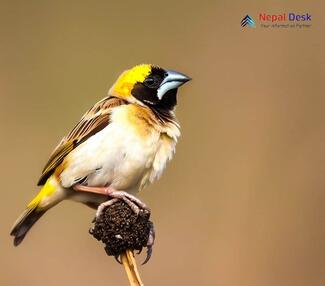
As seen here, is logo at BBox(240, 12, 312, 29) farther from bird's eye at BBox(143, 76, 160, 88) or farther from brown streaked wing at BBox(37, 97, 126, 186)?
brown streaked wing at BBox(37, 97, 126, 186)

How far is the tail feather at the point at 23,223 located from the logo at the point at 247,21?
8.63ft

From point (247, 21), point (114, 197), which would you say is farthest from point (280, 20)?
point (114, 197)

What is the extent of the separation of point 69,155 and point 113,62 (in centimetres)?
211

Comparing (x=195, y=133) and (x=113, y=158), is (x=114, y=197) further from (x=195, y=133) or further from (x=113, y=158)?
(x=195, y=133)

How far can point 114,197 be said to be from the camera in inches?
157

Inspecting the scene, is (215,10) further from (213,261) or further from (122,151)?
(122,151)

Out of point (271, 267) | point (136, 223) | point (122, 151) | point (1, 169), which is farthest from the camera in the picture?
point (1, 169)

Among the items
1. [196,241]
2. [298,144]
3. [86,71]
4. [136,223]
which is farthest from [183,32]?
[136,223]

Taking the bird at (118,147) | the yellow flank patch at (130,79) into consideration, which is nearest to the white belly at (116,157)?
the bird at (118,147)

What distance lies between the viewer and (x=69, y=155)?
14.2 ft

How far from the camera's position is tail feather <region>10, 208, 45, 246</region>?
4.45 meters

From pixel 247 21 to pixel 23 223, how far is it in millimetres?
2759

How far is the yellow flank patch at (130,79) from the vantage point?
454 centimetres

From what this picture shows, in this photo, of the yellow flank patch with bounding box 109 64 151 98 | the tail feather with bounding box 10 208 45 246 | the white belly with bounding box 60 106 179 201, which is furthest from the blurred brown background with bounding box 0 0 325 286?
the white belly with bounding box 60 106 179 201
